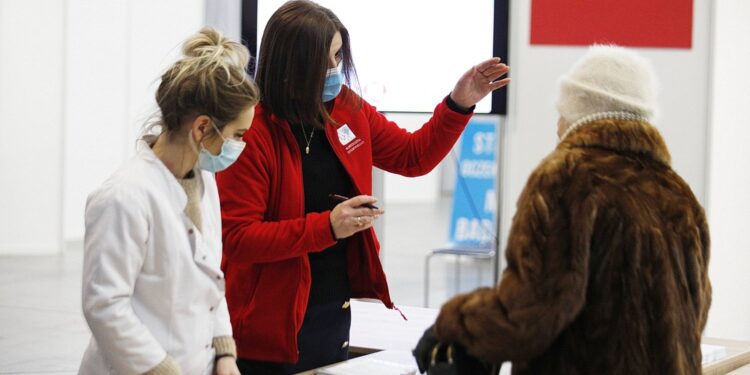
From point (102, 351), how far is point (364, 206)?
0.71 meters

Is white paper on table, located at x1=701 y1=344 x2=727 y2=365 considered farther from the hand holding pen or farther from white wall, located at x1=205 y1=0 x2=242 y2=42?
white wall, located at x1=205 y1=0 x2=242 y2=42

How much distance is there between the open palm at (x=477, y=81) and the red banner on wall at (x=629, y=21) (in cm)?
166

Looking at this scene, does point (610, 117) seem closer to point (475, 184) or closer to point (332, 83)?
point (332, 83)

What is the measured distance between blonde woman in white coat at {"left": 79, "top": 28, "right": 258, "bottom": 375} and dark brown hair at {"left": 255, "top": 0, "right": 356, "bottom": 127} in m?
0.27

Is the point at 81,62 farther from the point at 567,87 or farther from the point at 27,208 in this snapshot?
the point at 567,87

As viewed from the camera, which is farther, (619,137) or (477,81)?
(477,81)

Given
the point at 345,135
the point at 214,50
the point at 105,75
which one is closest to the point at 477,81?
the point at 345,135

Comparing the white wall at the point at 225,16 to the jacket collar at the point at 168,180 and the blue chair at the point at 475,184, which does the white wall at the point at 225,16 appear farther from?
the blue chair at the point at 475,184

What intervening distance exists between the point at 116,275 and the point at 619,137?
0.99 metres

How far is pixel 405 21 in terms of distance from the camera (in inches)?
183

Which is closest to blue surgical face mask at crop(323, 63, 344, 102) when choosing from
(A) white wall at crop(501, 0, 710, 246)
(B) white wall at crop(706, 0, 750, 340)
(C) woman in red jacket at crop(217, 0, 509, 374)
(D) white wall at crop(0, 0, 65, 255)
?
(C) woman in red jacket at crop(217, 0, 509, 374)

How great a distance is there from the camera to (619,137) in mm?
1931

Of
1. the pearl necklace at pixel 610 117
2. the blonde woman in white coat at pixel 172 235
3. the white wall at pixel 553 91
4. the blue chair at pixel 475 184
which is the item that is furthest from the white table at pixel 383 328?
the blue chair at pixel 475 184

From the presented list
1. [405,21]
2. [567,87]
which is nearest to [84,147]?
[405,21]
